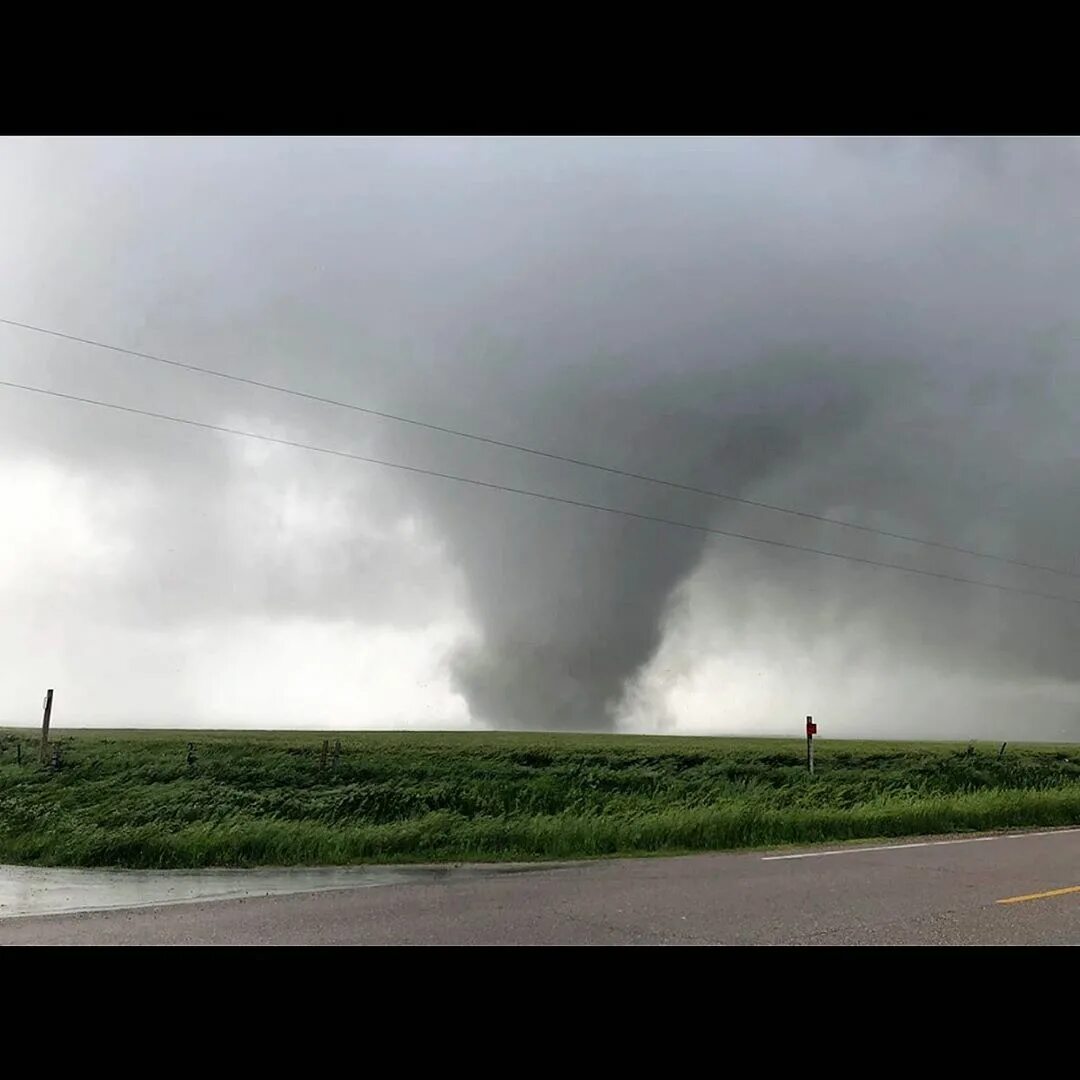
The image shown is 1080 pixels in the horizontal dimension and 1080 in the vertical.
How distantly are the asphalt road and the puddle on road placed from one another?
0.44 metres

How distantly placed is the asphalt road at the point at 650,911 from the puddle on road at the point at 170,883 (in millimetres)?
443

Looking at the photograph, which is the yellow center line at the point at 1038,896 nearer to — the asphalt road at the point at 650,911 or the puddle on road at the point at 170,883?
the asphalt road at the point at 650,911

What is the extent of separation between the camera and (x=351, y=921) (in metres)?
7.90

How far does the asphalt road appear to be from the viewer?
7.23m

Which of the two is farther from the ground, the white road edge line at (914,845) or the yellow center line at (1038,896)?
the yellow center line at (1038,896)

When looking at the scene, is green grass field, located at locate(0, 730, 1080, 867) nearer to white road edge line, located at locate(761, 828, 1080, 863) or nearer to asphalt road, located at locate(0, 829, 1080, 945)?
white road edge line, located at locate(761, 828, 1080, 863)

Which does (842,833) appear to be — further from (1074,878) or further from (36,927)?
(36,927)

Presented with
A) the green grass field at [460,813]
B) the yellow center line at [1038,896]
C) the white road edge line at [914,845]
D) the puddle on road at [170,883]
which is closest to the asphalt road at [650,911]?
the yellow center line at [1038,896]

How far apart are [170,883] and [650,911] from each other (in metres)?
6.53

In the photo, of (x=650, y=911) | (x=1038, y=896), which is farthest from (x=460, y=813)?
(x=1038, y=896)

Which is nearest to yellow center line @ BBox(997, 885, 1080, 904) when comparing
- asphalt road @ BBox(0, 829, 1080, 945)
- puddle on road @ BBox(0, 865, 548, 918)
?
asphalt road @ BBox(0, 829, 1080, 945)

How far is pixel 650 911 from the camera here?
8.30 metres

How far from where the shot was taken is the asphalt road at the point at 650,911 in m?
7.23
